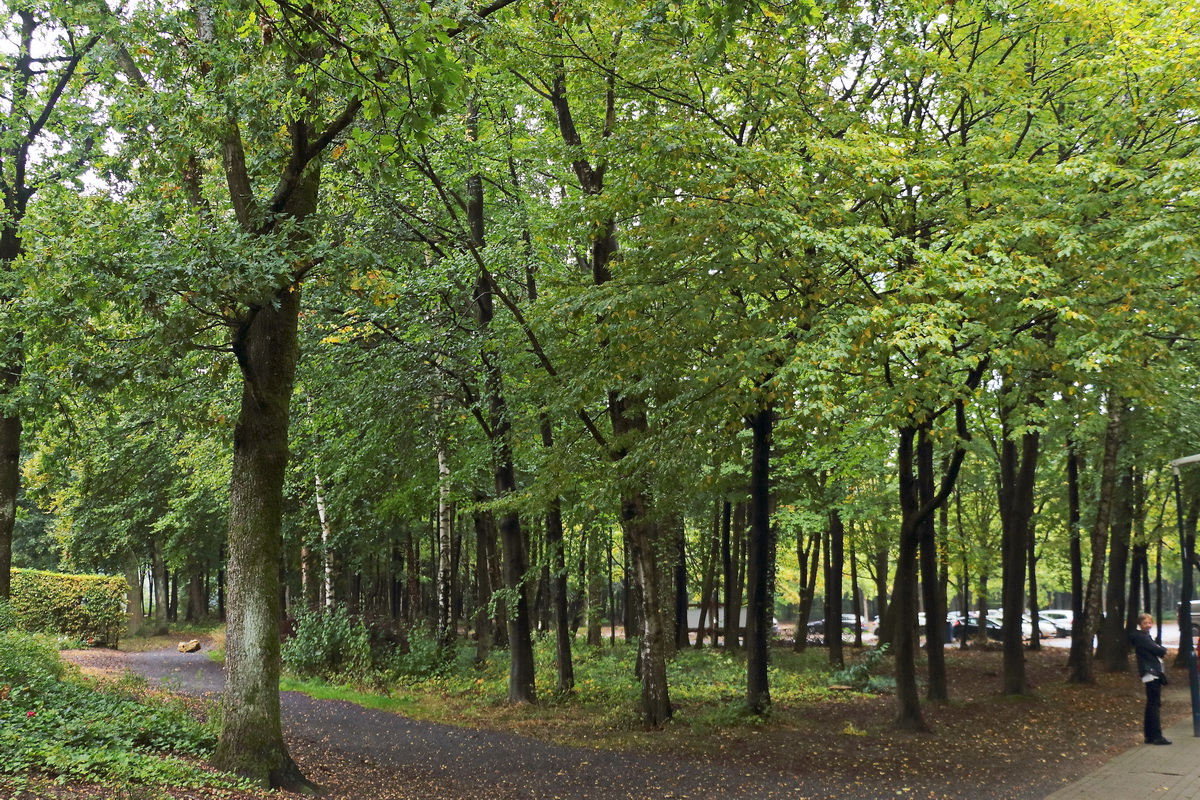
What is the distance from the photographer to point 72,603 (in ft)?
73.7

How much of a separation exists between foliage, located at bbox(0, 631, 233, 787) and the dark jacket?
37.1ft

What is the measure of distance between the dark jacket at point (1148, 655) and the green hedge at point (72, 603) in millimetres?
23808

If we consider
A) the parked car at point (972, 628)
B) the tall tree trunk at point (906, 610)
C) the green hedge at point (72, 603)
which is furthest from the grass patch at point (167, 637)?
the parked car at point (972, 628)

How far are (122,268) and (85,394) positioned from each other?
2.08m

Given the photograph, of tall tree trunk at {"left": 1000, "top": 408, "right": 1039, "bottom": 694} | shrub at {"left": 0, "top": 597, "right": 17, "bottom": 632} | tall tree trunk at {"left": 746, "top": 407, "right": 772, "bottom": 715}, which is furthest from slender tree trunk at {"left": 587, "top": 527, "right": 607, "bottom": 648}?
shrub at {"left": 0, "top": 597, "right": 17, "bottom": 632}

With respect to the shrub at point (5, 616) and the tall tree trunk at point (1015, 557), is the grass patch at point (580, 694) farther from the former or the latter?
the shrub at point (5, 616)

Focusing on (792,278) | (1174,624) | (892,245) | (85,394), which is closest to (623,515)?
(792,278)

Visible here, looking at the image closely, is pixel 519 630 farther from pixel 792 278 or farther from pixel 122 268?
pixel 122 268

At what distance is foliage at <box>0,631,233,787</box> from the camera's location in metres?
6.38

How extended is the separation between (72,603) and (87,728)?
18230 millimetres

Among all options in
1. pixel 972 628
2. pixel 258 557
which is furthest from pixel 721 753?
pixel 972 628

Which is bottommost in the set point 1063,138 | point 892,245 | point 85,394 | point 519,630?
point 519,630

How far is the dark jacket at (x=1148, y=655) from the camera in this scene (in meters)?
10.9

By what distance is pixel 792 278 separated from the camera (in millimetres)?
9734
